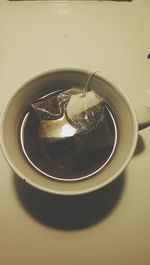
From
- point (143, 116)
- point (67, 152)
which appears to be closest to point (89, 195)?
point (67, 152)

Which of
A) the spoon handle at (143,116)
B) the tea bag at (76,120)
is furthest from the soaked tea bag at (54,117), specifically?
the spoon handle at (143,116)

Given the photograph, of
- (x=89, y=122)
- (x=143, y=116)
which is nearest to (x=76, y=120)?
(x=89, y=122)

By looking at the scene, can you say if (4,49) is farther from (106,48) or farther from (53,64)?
(106,48)

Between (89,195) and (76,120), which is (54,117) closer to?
(76,120)

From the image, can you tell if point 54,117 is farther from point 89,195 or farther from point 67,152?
point 89,195

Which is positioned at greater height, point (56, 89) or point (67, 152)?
point (56, 89)

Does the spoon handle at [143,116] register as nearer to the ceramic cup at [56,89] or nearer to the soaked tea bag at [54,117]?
the ceramic cup at [56,89]

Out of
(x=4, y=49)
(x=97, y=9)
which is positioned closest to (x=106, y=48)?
(x=97, y=9)
